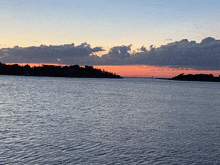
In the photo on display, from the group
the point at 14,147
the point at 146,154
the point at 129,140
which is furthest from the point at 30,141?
the point at 146,154

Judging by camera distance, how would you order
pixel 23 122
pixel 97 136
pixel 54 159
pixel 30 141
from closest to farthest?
pixel 54 159 → pixel 30 141 → pixel 97 136 → pixel 23 122

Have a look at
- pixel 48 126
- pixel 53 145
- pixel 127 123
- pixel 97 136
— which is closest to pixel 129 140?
pixel 97 136

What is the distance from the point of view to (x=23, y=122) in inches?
1218

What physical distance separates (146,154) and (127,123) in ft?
43.9

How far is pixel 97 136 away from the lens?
24.3 m

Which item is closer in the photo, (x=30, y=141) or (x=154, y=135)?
(x=30, y=141)

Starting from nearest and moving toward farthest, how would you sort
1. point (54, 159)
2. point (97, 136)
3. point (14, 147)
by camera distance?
point (54, 159) < point (14, 147) < point (97, 136)

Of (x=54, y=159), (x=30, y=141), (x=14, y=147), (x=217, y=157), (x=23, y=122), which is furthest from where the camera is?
(x=23, y=122)

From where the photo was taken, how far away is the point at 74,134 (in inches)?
982

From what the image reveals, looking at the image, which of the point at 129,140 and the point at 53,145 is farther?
the point at 129,140

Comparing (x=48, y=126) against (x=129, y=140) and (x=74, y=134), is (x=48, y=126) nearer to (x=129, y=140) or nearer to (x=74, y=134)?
(x=74, y=134)

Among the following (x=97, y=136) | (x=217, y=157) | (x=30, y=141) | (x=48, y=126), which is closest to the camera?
(x=217, y=157)

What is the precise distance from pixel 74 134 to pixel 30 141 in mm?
4801

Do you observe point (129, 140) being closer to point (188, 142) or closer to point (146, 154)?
point (146, 154)
